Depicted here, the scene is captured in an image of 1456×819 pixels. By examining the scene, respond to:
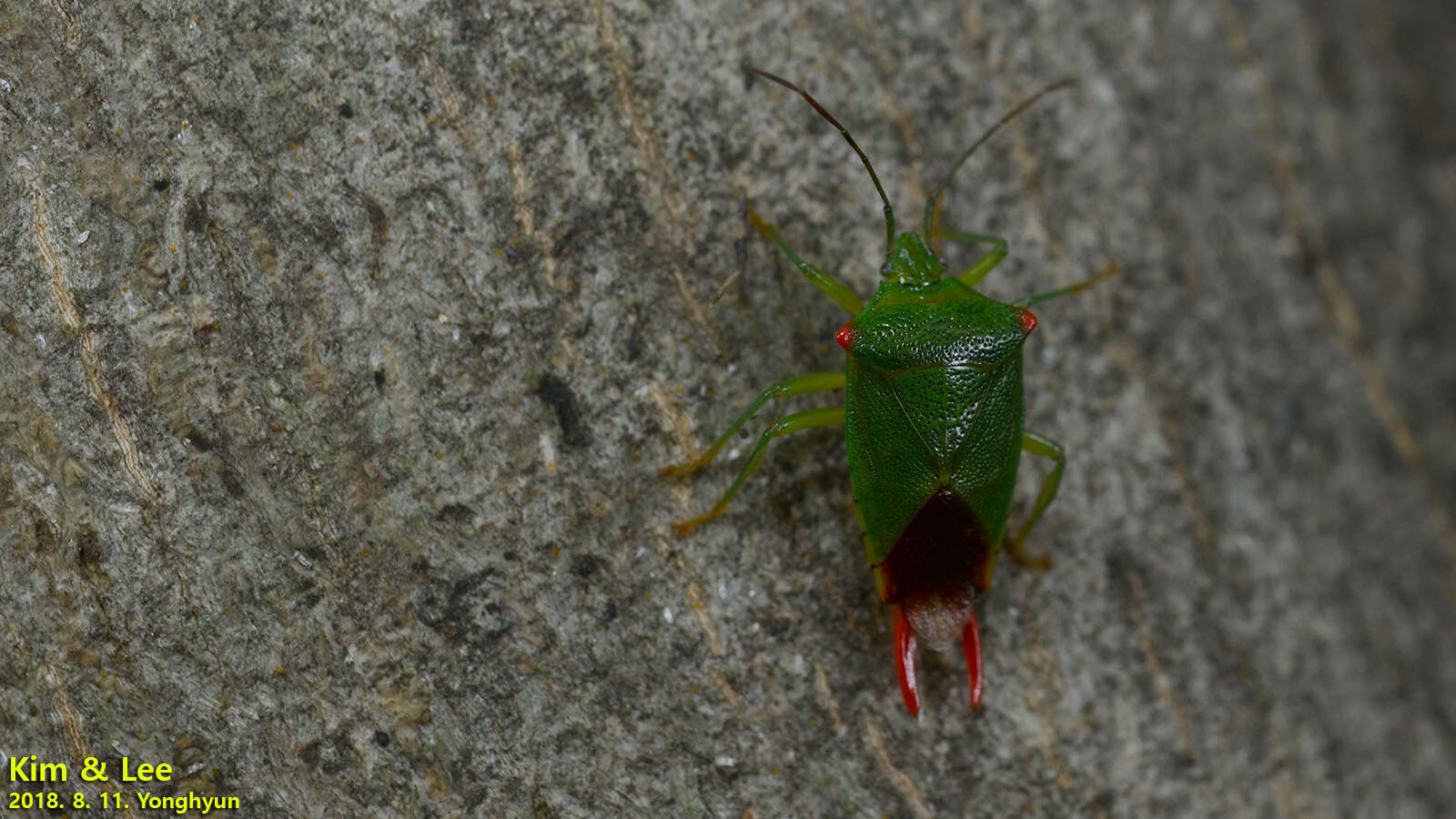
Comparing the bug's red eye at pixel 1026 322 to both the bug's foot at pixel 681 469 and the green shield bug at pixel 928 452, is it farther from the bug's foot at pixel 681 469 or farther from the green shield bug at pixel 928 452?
the bug's foot at pixel 681 469

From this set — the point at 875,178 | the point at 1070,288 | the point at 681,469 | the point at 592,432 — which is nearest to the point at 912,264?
the point at 875,178

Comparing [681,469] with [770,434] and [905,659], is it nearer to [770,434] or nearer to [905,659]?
[770,434]

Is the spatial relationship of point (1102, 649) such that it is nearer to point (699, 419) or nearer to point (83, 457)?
point (699, 419)

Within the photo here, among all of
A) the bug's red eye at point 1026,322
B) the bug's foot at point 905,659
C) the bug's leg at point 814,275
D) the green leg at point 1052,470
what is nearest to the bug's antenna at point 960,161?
the bug's leg at point 814,275

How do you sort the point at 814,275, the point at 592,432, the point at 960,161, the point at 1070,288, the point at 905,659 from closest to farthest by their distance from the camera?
the point at 592,432 → the point at 905,659 → the point at 814,275 → the point at 960,161 → the point at 1070,288

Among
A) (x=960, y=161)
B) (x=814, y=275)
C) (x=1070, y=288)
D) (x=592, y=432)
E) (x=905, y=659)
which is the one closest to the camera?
(x=592, y=432)

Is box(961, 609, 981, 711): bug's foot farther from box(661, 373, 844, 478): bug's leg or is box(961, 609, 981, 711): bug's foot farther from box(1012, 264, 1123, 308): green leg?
box(1012, 264, 1123, 308): green leg
